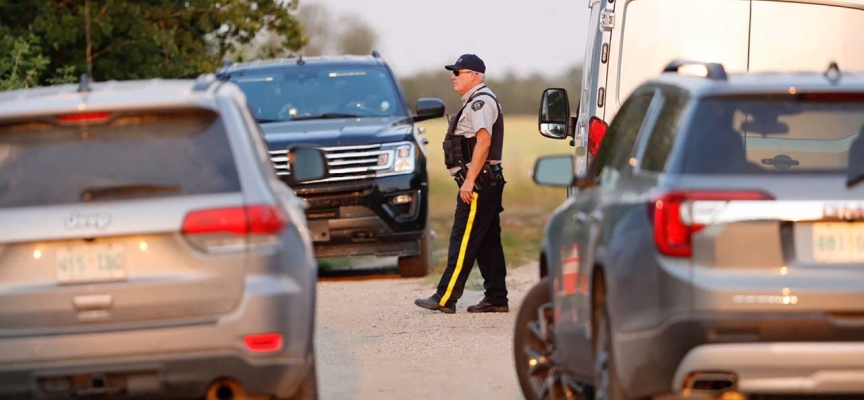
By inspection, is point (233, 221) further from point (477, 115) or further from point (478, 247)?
point (478, 247)

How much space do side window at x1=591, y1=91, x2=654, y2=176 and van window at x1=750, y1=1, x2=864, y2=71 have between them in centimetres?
423

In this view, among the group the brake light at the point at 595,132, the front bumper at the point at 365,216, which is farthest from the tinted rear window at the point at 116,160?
the front bumper at the point at 365,216

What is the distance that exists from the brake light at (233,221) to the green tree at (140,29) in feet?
43.8

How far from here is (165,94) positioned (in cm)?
767

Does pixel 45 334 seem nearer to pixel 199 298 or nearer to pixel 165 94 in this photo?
pixel 199 298

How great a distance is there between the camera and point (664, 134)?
23.4ft

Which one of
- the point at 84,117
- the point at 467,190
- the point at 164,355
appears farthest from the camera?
the point at 467,190

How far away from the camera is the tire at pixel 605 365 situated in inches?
273

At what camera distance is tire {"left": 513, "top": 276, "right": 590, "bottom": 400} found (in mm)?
8836

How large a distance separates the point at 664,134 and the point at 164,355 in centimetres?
207

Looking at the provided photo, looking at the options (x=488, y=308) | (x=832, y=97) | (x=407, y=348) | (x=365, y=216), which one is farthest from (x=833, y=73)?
(x=365, y=216)

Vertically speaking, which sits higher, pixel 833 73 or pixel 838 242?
pixel 833 73

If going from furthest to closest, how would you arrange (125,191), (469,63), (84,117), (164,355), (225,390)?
1. (469,63)
2. (225,390)
3. (84,117)
4. (125,191)
5. (164,355)

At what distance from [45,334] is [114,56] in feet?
50.9
